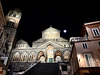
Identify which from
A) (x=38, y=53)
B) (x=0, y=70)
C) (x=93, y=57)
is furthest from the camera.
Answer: (x=38, y=53)

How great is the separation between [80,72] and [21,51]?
24.3 metres

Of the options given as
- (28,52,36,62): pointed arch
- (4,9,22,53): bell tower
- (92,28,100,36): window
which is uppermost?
(4,9,22,53): bell tower

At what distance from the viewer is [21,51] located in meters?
31.0

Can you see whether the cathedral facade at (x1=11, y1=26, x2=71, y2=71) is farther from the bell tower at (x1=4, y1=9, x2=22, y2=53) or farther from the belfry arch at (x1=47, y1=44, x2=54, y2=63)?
the bell tower at (x1=4, y1=9, x2=22, y2=53)

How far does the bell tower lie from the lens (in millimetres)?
32438

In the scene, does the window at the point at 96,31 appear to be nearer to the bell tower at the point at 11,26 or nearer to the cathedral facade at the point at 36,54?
the cathedral facade at the point at 36,54

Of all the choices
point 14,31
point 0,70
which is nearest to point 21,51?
point 14,31

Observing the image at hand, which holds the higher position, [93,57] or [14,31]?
[14,31]

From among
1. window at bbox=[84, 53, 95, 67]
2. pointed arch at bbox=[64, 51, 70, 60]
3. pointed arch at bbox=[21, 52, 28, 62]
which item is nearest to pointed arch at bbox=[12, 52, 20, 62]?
pointed arch at bbox=[21, 52, 28, 62]

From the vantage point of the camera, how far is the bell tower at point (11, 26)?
32.4m

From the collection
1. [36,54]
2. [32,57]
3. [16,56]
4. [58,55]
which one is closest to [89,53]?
[58,55]

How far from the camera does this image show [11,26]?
3691 centimetres

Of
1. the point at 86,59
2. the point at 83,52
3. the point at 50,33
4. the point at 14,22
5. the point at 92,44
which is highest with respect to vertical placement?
the point at 14,22

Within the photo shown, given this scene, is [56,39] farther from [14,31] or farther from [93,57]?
[93,57]
